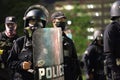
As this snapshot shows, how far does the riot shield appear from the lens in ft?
22.5

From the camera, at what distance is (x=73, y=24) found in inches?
2854

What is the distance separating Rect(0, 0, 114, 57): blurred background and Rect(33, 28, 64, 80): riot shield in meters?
5.69

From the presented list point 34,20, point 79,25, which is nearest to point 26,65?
point 34,20

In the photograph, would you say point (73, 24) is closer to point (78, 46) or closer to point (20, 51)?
point (78, 46)

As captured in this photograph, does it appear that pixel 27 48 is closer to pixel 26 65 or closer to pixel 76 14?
pixel 26 65

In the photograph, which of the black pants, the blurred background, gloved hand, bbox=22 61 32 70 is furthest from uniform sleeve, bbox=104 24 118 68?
the blurred background

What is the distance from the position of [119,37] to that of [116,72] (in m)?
0.52

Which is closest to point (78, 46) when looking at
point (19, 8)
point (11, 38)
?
point (19, 8)

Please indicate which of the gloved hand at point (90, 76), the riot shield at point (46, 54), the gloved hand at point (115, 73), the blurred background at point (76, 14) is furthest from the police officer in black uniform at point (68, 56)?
the gloved hand at point (90, 76)

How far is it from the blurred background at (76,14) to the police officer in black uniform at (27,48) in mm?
4401

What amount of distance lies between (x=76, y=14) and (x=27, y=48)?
64.3 m

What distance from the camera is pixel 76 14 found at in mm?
72250

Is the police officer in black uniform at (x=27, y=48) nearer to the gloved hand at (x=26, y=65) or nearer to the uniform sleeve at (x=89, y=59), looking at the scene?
the gloved hand at (x=26, y=65)

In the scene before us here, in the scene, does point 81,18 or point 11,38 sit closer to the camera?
point 11,38
